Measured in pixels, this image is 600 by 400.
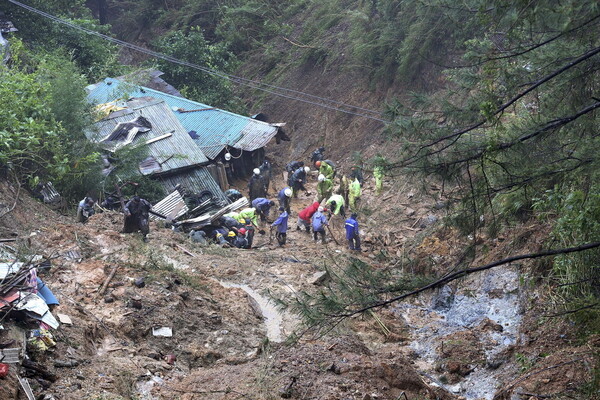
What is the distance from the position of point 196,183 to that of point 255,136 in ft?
11.5

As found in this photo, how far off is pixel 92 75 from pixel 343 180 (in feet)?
41.0

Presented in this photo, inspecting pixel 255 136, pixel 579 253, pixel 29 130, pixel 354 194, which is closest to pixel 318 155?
pixel 255 136

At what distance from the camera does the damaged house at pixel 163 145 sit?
19.4m

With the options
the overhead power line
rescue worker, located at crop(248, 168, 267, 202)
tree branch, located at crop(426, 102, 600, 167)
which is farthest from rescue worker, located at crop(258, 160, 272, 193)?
tree branch, located at crop(426, 102, 600, 167)

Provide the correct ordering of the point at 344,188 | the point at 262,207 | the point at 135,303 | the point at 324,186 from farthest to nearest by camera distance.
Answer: the point at 344,188 → the point at 324,186 → the point at 262,207 → the point at 135,303

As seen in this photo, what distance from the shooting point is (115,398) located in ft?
23.1

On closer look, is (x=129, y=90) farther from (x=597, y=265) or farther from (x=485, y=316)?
(x=597, y=265)

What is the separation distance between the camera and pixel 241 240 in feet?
52.2

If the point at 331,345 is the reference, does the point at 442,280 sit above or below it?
above

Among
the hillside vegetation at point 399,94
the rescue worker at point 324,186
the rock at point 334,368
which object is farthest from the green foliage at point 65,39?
the rock at point 334,368

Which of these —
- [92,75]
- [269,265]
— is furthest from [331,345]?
[92,75]

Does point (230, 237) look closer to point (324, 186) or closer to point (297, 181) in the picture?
point (324, 186)

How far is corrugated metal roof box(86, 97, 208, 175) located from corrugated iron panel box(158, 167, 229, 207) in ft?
0.96

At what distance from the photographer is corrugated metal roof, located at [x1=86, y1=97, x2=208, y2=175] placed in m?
19.8
